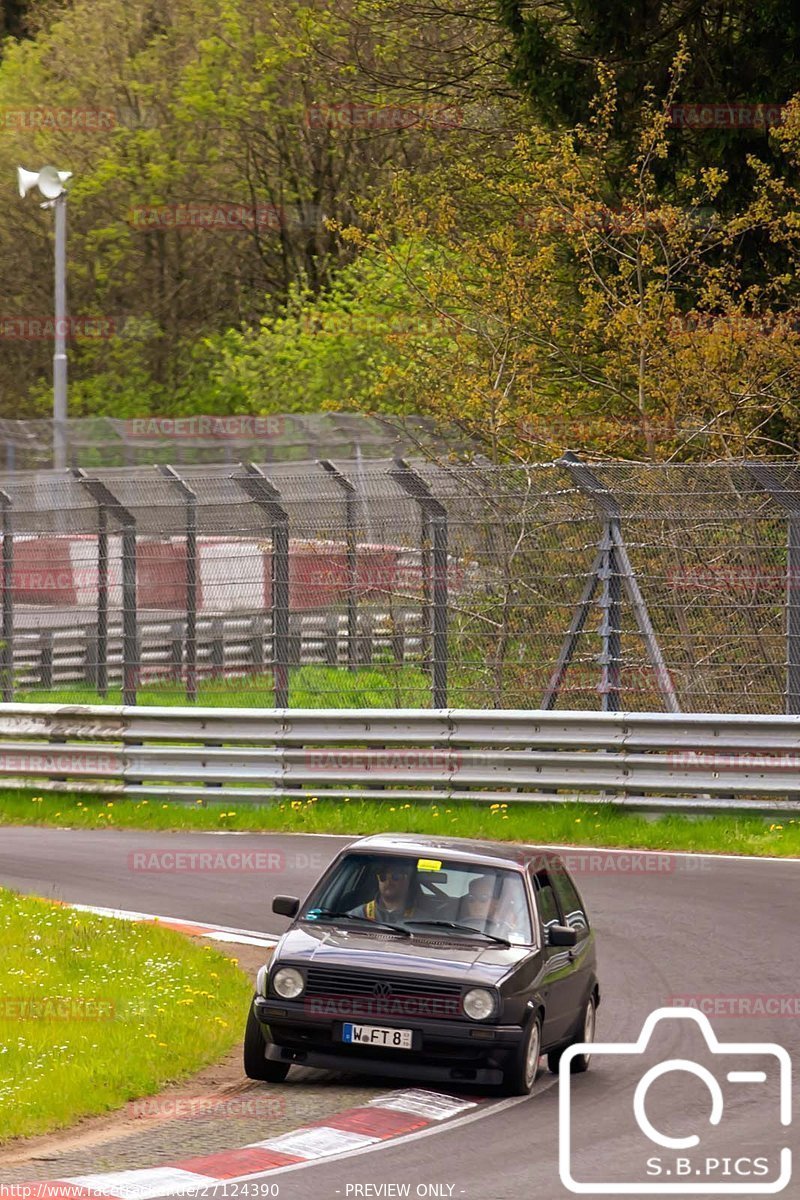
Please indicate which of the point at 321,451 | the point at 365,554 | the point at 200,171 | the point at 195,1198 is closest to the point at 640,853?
the point at 365,554

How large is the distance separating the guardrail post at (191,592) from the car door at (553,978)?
1070cm

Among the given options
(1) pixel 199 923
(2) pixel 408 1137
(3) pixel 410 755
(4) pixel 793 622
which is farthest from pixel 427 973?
(4) pixel 793 622

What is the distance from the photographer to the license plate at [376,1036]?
9.55 m

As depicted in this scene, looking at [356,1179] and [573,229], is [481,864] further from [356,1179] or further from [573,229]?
[573,229]

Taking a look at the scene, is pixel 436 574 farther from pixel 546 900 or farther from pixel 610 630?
pixel 546 900

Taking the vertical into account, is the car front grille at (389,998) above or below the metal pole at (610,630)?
below

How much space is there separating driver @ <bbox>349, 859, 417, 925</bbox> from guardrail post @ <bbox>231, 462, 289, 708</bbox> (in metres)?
9.98

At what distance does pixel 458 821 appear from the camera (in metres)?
18.6

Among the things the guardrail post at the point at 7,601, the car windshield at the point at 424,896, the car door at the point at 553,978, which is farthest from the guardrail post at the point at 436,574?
the car windshield at the point at 424,896

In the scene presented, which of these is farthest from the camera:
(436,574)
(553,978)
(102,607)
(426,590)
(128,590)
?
(102,607)

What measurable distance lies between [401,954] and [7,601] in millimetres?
13463

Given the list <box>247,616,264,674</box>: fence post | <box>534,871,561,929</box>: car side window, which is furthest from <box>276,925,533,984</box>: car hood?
<box>247,616,264,674</box>: fence post

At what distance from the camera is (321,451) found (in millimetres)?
37906

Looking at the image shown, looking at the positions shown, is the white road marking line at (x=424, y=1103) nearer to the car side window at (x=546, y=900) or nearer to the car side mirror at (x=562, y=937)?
the car side mirror at (x=562, y=937)
